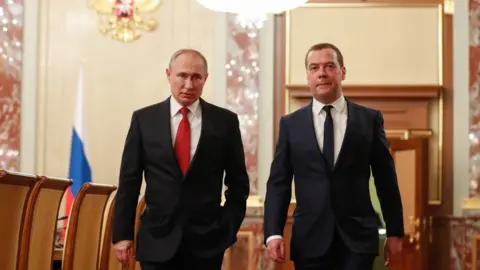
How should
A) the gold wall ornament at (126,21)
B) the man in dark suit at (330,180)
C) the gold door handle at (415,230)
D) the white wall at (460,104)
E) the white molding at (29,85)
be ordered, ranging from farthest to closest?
the gold wall ornament at (126,21) → the white molding at (29,85) → the white wall at (460,104) → the gold door handle at (415,230) → the man in dark suit at (330,180)

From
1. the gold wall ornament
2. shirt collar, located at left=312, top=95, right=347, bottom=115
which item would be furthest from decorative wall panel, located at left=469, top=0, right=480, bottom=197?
shirt collar, located at left=312, top=95, right=347, bottom=115

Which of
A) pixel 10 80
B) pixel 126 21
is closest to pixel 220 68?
pixel 126 21

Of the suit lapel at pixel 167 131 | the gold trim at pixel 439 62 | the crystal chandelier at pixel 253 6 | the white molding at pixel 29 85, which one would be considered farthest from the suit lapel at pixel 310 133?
the white molding at pixel 29 85

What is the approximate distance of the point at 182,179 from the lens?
10.9 feet

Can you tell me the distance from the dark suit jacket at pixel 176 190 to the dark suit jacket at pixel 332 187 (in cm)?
19

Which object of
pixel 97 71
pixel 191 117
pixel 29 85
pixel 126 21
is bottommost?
pixel 191 117

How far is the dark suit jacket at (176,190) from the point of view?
3311 millimetres

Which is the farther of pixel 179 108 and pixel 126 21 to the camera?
pixel 126 21

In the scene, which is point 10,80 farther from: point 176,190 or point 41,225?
point 176,190

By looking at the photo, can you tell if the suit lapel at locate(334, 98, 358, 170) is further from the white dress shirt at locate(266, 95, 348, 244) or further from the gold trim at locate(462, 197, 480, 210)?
the gold trim at locate(462, 197, 480, 210)

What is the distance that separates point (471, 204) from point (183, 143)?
18.0ft

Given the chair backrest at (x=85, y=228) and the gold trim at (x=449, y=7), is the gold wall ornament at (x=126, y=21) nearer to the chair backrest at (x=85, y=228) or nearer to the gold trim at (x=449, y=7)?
the gold trim at (x=449, y=7)

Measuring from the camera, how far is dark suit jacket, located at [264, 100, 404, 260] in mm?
3436

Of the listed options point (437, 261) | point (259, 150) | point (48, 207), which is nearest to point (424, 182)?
point (437, 261)
